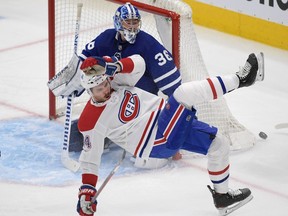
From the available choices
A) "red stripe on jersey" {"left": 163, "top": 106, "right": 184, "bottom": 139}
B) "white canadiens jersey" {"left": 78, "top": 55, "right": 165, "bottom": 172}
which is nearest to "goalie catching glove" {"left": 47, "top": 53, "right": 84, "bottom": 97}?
"white canadiens jersey" {"left": 78, "top": 55, "right": 165, "bottom": 172}

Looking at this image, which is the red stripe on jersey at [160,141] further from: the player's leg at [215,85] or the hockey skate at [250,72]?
the hockey skate at [250,72]

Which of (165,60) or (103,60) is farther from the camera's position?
(165,60)

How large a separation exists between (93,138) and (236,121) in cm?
154

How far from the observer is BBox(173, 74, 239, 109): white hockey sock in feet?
16.6

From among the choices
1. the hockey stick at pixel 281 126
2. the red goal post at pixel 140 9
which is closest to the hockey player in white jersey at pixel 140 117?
the red goal post at pixel 140 9

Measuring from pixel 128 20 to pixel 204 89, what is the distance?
0.79m

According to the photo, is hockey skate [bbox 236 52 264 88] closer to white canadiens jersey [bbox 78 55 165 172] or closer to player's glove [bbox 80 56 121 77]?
white canadiens jersey [bbox 78 55 165 172]

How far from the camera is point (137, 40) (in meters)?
5.86

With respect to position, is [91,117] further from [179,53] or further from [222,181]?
[179,53]

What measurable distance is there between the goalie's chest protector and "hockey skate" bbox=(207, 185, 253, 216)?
45 cm

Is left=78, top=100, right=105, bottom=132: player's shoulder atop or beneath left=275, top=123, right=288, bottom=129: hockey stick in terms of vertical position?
atop

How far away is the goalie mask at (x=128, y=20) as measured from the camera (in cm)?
566

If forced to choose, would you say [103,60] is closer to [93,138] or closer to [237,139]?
[93,138]

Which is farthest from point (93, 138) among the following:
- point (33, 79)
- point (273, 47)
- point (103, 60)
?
point (273, 47)
